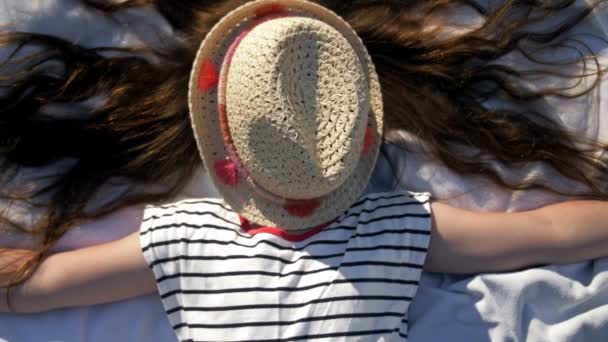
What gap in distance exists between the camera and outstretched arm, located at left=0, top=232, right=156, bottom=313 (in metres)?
1.37

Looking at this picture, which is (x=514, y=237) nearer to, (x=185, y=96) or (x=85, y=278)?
(x=185, y=96)

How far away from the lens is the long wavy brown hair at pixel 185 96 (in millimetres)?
1494

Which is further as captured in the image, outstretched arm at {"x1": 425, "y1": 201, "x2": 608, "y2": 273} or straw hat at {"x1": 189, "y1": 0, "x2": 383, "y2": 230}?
outstretched arm at {"x1": 425, "y1": 201, "x2": 608, "y2": 273}

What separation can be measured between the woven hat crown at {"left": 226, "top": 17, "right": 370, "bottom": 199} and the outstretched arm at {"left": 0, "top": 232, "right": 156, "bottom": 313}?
1.16 feet

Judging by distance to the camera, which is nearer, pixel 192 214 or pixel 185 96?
pixel 192 214

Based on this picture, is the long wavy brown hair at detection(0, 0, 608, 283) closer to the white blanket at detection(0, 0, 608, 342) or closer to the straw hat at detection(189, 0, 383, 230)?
the white blanket at detection(0, 0, 608, 342)

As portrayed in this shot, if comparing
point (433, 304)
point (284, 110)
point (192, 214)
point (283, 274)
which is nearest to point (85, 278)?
point (192, 214)

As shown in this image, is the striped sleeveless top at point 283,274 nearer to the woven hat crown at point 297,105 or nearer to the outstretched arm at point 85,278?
the outstretched arm at point 85,278

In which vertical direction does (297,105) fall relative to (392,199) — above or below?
above

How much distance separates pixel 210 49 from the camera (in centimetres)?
128

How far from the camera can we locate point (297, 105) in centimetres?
117

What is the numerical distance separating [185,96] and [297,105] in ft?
1.39

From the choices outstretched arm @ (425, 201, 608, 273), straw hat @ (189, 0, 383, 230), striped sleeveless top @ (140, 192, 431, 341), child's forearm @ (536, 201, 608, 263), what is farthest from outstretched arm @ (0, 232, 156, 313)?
child's forearm @ (536, 201, 608, 263)

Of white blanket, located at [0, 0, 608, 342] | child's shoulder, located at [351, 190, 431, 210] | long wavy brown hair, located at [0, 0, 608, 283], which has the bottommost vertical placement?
white blanket, located at [0, 0, 608, 342]
